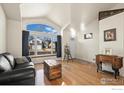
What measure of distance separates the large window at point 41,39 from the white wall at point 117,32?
782mm

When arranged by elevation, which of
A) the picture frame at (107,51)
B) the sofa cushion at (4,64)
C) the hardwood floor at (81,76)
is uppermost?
the picture frame at (107,51)

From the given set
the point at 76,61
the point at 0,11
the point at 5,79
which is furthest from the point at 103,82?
the point at 0,11

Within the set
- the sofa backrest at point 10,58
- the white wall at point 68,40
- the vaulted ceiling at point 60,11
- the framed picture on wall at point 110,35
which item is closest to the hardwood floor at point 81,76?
the white wall at point 68,40

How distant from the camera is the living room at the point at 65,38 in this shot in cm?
160

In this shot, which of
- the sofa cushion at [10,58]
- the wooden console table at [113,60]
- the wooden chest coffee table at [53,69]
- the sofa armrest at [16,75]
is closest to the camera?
the sofa armrest at [16,75]

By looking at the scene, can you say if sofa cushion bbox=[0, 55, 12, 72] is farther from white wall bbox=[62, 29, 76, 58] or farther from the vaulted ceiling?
white wall bbox=[62, 29, 76, 58]

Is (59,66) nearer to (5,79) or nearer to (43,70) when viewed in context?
(43,70)

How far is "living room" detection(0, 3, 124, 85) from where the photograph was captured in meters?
1.60

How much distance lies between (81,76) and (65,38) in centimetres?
64

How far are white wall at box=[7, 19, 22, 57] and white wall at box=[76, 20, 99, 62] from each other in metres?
0.92

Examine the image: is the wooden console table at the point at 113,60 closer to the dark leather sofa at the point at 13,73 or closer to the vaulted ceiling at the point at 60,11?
the vaulted ceiling at the point at 60,11

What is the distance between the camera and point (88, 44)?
193 centimetres

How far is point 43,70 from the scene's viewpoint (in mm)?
1911
